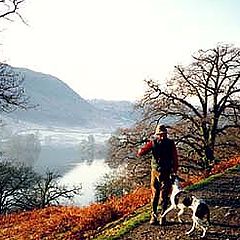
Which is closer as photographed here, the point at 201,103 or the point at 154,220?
the point at 154,220

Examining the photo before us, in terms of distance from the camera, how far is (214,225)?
11125mm

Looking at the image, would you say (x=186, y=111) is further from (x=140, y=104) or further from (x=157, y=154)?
(x=157, y=154)

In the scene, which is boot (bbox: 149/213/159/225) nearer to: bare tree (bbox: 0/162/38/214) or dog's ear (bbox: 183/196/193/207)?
dog's ear (bbox: 183/196/193/207)

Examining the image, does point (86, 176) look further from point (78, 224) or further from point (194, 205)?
point (194, 205)

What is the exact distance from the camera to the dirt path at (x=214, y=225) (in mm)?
10516

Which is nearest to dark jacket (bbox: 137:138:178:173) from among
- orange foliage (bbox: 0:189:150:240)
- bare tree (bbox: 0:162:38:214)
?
orange foliage (bbox: 0:189:150:240)

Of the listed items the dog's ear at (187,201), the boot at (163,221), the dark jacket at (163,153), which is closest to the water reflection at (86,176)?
the boot at (163,221)

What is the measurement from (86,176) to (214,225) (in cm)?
8661

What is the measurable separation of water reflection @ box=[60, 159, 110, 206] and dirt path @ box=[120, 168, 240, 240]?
52.5 meters

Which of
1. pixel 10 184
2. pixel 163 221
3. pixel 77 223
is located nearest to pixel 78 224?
pixel 77 223

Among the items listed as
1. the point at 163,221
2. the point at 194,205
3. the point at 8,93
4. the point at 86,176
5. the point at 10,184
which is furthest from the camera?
the point at 86,176

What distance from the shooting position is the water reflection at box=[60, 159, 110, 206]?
7169cm

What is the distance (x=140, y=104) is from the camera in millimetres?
29703

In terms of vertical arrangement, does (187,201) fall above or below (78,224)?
above
